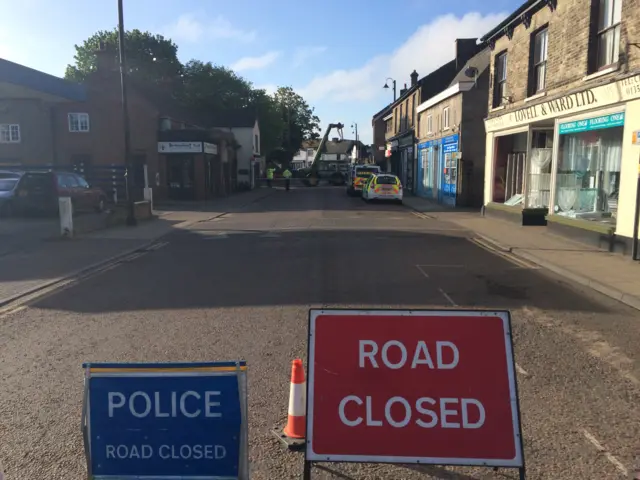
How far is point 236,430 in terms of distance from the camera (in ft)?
9.48

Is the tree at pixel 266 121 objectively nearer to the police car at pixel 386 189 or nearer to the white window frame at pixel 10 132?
the white window frame at pixel 10 132

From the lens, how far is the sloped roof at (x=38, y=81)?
55.8 ft

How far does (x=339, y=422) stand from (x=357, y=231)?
14441 millimetres

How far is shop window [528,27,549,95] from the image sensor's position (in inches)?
675

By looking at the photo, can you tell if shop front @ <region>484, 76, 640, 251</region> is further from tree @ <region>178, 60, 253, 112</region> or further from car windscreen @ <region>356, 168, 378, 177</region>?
tree @ <region>178, 60, 253, 112</region>

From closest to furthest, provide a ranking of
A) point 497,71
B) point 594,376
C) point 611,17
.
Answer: point 594,376 → point 611,17 → point 497,71


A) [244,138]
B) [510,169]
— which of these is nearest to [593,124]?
[510,169]

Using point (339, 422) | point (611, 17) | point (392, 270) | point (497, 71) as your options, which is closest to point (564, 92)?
point (611, 17)

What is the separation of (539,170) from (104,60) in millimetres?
29816

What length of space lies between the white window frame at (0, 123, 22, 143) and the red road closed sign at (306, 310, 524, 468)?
3639cm

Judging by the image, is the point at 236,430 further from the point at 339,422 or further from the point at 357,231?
the point at 357,231

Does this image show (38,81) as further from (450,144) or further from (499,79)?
(450,144)

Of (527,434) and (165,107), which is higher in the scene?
(165,107)

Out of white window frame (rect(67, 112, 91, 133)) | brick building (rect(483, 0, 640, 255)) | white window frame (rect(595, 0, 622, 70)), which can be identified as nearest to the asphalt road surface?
brick building (rect(483, 0, 640, 255))
